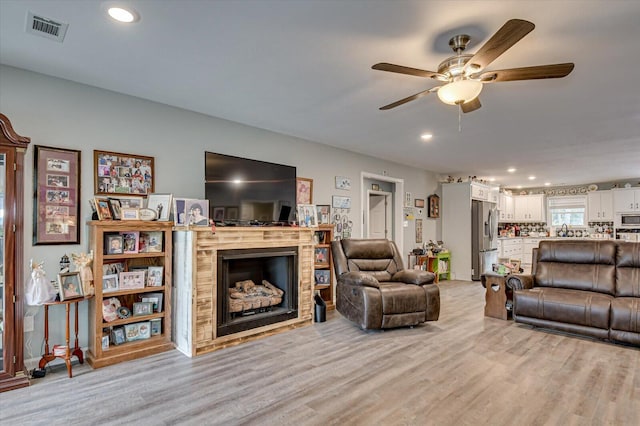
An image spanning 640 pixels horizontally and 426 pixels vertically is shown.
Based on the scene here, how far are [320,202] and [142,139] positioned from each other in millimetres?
2527

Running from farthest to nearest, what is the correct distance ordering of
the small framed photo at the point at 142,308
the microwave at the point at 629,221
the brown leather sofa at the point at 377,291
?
the microwave at the point at 629,221
the brown leather sofa at the point at 377,291
the small framed photo at the point at 142,308

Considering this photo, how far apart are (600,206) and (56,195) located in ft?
35.2

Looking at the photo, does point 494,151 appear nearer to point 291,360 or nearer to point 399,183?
point 399,183

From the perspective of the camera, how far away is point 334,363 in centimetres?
290

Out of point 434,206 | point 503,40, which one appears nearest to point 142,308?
point 503,40

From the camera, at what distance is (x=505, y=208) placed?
962 centimetres

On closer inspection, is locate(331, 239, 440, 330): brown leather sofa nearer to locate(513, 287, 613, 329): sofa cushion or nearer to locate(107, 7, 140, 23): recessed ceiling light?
locate(513, 287, 613, 329): sofa cushion

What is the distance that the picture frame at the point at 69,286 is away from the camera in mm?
2676

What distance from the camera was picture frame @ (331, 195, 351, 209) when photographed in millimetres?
5270

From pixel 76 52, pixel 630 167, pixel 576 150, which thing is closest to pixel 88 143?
pixel 76 52

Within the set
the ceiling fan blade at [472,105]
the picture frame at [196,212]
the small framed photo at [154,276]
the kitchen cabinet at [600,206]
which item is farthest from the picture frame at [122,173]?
the kitchen cabinet at [600,206]

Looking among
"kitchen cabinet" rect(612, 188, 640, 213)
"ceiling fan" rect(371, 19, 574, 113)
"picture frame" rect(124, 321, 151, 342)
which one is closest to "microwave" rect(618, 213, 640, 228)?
"kitchen cabinet" rect(612, 188, 640, 213)

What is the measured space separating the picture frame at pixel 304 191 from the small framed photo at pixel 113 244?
2282mm

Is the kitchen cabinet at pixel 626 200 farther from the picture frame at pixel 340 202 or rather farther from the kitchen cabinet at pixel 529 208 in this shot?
the picture frame at pixel 340 202
